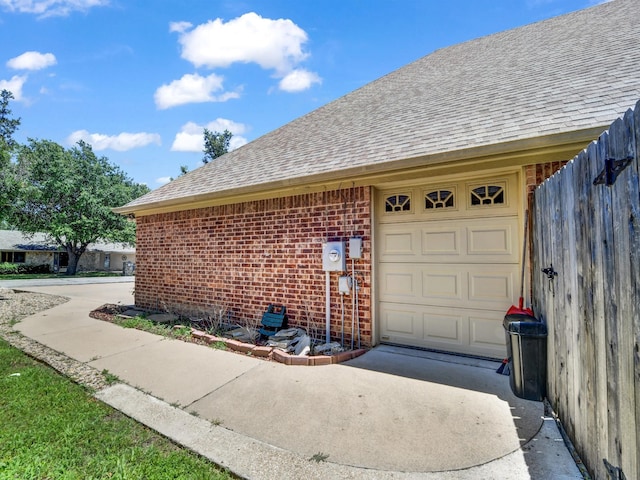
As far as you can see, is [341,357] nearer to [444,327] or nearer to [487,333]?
[444,327]

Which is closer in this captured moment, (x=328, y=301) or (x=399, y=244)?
(x=399, y=244)

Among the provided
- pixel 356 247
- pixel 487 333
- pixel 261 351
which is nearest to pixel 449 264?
pixel 487 333

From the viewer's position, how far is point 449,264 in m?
4.75

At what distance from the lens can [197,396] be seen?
3.70m

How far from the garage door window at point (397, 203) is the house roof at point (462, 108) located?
2.32 feet

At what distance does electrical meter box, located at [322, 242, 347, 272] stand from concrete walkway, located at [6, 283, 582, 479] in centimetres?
141

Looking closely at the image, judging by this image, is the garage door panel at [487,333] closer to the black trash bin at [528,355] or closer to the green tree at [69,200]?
the black trash bin at [528,355]

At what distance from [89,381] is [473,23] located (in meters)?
12.2

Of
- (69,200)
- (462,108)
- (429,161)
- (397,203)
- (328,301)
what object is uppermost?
(69,200)

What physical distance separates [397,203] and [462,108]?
2.01 metres

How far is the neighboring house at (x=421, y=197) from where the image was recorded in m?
4.31

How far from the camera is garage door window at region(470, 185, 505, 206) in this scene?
4466mm

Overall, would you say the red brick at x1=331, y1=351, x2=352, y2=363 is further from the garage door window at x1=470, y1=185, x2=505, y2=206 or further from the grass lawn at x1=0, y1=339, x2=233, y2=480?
the garage door window at x1=470, y1=185, x2=505, y2=206

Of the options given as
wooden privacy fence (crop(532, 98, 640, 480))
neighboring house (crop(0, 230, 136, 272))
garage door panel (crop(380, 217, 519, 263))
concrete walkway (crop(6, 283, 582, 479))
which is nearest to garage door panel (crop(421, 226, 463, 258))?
garage door panel (crop(380, 217, 519, 263))
